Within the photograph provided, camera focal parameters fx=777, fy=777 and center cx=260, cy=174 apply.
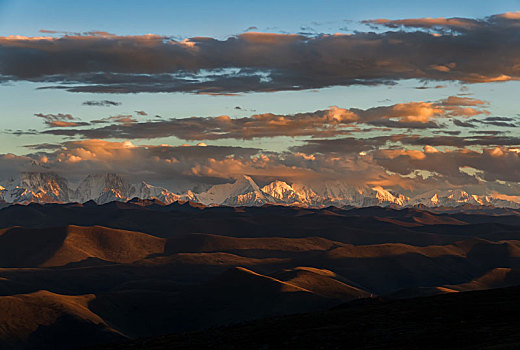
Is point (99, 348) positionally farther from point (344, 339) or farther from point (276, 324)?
point (344, 339)

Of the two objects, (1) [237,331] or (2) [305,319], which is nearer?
(1) [237,331]

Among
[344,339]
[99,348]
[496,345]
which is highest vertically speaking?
[496,345]

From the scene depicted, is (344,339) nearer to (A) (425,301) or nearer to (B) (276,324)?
(B) (276,324)

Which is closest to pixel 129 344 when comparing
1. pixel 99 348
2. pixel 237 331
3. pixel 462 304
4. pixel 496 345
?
pixel 99 348

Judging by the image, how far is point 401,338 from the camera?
346 feet

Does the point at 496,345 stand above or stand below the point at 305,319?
above

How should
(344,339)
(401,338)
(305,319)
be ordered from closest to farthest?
(401,338), (344,339), (305,319)

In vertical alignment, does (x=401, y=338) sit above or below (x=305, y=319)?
above

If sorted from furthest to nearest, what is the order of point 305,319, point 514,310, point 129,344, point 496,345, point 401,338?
point 305,319 < point 129,344 < point 514,310 < point 401,338 < point 496,345

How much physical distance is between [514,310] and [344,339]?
3054 centimetres

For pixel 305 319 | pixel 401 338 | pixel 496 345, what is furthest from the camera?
pixel 305 319

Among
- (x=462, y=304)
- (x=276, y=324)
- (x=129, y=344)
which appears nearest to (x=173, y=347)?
(x=129, y=344)

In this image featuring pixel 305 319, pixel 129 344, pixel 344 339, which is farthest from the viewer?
pixel 305 319

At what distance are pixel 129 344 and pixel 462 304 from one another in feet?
196
